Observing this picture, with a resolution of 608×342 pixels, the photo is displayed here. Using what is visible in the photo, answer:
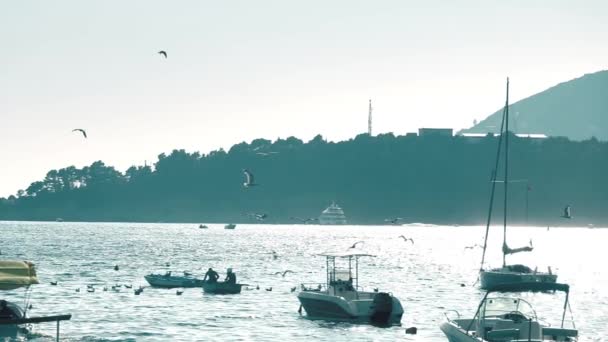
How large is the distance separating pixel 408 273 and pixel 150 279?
5310 cm

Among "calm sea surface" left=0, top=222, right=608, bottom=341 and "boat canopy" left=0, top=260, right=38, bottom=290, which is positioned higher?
"boat canopy" left=0, top=260, right=38, bottom=290

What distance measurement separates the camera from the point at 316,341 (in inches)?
2655

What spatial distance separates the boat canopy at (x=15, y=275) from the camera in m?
60.2

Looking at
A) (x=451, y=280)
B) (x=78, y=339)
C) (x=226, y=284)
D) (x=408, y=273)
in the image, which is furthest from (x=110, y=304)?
(x=408, y=273)

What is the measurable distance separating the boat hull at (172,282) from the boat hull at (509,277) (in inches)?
1084

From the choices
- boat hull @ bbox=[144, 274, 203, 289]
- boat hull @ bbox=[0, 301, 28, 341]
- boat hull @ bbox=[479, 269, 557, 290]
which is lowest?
boat hull @ bbox=[0, 301, 28, 341]

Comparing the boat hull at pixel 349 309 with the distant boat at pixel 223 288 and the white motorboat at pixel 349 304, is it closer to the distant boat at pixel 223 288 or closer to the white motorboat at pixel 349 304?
the white motorboat at pixel 349 304

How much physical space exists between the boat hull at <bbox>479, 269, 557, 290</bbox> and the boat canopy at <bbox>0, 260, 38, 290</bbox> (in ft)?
165

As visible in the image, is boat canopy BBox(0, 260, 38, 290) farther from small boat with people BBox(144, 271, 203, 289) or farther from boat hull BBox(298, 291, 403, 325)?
small boat with people BBox(144, 271, 203, 289)

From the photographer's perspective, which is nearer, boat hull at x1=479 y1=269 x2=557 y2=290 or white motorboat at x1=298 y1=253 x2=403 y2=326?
white motorboat at x1=298 y1=253 x2=403 y2=326

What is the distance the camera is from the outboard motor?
7281cm

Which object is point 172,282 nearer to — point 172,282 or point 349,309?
point 172,282

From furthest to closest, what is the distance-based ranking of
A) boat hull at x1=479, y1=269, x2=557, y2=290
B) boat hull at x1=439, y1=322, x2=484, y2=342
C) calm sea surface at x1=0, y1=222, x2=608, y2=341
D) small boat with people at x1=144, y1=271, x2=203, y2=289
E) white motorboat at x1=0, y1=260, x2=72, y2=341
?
small boat with people at x1=144, y1=271, x2=203, y2=289 → boat hull at x1=479, y1=269, x2=557, y2=290 → calm sea surface at x1=0, y1=222, x2=608, y2=341 → white motorboat at x1=0, y1=260, x2=72, y2=341 → boat hull at x1=439, y1=322, x2=484, y2=342

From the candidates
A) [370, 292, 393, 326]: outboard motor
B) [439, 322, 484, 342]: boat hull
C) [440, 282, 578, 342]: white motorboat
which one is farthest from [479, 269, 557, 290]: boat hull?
[440, 282, 578, 342]: white motorboat
